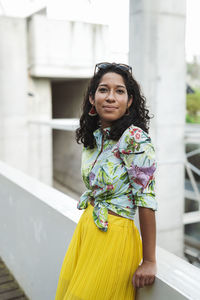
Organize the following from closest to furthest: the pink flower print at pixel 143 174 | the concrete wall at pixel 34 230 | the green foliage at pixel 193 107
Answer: the pink flower print at pixel 143 174 → the concrete wall at pixel 34 230 → the green foliage at pixel 193 107

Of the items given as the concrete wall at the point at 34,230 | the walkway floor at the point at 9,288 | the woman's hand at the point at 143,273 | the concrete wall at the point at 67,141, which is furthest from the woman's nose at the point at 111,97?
the concrete wall at the point at 67,141

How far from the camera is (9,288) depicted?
112 inches

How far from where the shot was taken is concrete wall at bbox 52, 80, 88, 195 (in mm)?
13291

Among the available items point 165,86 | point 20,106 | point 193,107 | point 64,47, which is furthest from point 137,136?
point 193,107

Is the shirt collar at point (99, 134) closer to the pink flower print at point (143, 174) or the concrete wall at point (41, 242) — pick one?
the pink flower print at point (143, 174)

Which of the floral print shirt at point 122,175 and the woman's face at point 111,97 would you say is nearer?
the floral print shirt at point 122,175

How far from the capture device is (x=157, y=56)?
5371mm

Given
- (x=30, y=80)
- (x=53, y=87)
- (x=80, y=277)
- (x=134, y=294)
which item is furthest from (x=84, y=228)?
(x=53, y=87)

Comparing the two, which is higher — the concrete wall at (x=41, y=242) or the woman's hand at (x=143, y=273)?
the woman's hand at (x=143, y=273)

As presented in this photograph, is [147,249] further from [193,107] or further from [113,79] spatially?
[193,107]

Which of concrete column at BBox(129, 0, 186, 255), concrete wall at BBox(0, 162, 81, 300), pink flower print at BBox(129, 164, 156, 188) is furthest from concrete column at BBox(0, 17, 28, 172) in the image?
pink flower print at BBox(129, 164, 156, 188)

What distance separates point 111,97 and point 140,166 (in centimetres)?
31

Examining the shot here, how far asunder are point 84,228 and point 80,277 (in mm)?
190

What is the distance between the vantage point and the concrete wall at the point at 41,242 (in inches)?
52.7
